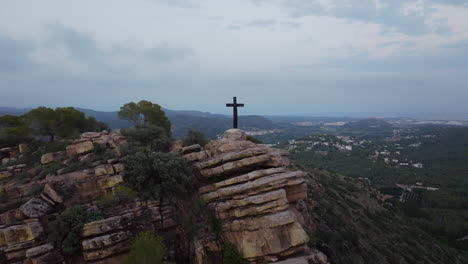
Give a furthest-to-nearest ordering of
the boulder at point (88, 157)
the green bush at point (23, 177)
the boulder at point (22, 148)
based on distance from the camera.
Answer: the boulder at point (22, 148) < the boulder at point (88, 157) < the green bush at point (23, 177)

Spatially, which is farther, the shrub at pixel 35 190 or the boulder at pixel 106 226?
the shrub at pixel 35 190

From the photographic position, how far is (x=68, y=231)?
11148 mm

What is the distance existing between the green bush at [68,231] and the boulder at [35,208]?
3.68 ft

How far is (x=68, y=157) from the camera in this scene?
16703 mm

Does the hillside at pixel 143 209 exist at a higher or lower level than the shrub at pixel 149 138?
lower

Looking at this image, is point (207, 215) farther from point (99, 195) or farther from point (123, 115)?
point (123, 115)

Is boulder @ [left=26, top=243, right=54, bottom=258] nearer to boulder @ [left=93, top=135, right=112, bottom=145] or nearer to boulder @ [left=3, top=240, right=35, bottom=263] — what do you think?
boulder @ [left=3, top=240, right=35, bottom=263]

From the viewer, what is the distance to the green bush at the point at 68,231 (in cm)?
1088

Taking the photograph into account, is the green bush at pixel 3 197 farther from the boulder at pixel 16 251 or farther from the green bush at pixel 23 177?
the boulder at pixel 16 251

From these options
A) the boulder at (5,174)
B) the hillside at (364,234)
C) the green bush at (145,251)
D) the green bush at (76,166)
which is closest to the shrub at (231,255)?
the green bush at (145,251)

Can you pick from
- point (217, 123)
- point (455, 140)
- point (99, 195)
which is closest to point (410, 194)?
point (99, 195)

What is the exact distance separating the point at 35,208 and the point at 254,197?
10792 mm

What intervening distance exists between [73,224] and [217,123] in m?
184

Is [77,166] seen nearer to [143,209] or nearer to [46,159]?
[46,159]
